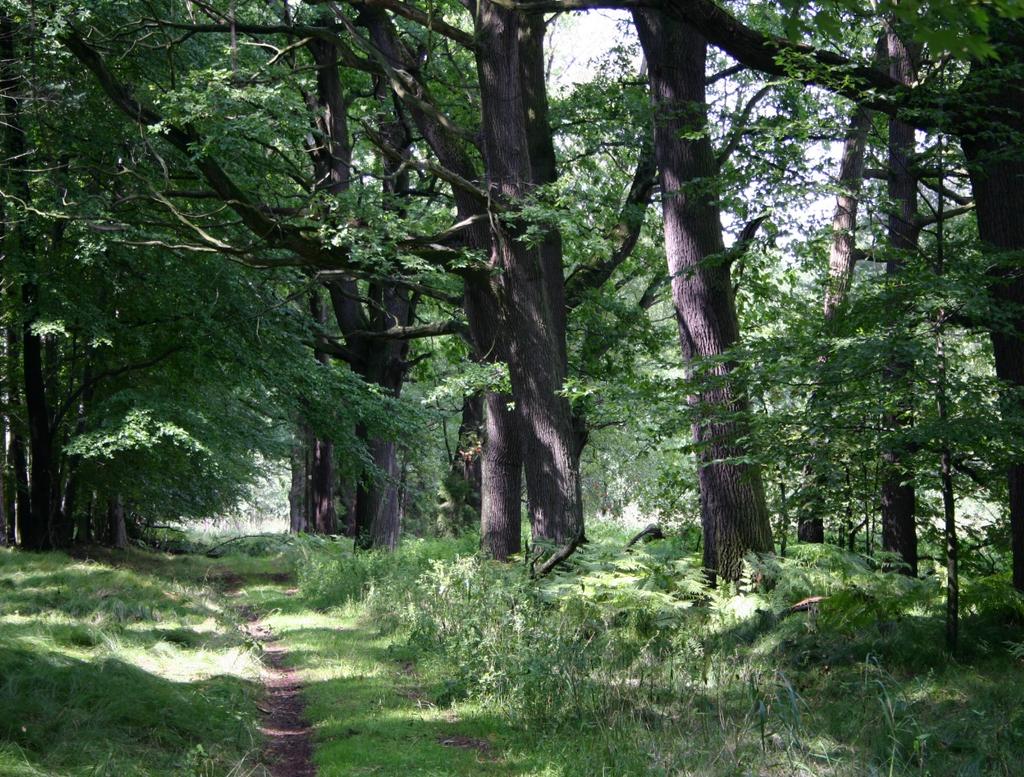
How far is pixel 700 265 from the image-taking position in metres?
10.0

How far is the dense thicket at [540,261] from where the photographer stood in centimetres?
811

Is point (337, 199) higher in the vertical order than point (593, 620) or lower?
higher

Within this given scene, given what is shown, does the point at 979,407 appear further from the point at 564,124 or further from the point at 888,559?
the point at 564,124

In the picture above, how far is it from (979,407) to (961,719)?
2.31m

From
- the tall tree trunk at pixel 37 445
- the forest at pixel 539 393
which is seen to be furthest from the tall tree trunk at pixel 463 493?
the tall tree trunk at pixel 37 445

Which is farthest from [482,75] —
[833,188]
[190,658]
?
[190,658]

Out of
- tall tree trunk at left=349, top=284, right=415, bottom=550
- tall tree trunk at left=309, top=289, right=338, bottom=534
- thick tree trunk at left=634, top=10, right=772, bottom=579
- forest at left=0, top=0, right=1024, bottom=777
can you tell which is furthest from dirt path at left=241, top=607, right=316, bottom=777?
tall tree trunk at left=309, top=289, right=338, bottom=534

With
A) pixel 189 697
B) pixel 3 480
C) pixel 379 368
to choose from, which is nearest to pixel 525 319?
pixel 189 697

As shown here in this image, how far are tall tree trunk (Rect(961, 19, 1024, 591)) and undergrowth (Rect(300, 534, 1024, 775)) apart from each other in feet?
4.59

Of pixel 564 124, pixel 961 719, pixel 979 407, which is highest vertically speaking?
pixel 564 124

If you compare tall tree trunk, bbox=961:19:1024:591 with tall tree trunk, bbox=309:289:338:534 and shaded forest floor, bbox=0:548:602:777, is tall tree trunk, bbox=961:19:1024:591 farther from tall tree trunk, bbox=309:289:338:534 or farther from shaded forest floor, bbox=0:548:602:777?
tall tree trunk, bbox=309:289:338:534

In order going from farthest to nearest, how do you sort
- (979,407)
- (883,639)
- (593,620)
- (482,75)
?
(482,75) < (593,620) < (883,639) < (979,407)

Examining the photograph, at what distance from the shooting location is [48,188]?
543 inches

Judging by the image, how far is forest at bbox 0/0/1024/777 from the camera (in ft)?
21.7
